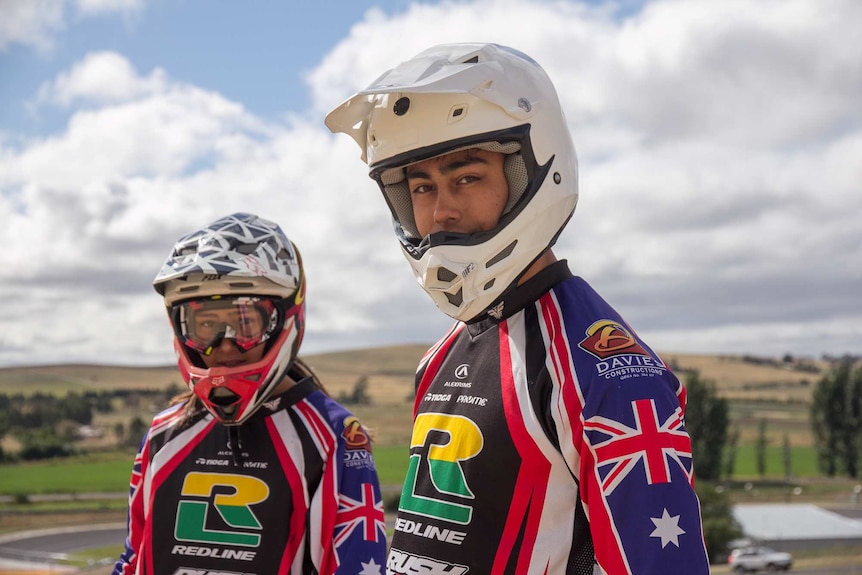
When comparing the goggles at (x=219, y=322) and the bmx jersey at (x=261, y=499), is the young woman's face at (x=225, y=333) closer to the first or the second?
the goggles at (x=219, y=322)

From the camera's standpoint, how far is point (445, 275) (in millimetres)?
3119

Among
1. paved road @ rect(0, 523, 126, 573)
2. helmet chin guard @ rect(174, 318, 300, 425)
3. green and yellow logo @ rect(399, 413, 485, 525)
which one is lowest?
paved road @ rect(0, 523, 126, 573)

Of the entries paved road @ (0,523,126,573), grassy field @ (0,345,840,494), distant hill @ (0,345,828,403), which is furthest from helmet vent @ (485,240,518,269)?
distant hill @ (0,345,828,403)

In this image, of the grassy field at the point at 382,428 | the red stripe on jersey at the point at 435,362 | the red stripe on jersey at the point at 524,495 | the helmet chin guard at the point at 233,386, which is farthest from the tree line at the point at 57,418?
the red stripe on jersey at the point at 524,495

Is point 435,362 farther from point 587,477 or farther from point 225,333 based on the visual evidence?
point 225,333

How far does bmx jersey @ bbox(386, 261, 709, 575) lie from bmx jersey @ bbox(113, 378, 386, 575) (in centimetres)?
173

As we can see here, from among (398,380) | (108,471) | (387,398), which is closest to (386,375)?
(398,380)

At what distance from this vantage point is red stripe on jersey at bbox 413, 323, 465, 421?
11.7 feet

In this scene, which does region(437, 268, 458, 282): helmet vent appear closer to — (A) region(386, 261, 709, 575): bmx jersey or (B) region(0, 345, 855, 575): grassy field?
(A) region(386, 261, 709, 575): bmx jersey

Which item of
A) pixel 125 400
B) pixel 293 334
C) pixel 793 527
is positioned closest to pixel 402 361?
pixel 125 400

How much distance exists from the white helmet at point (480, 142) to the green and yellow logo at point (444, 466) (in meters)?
0.42

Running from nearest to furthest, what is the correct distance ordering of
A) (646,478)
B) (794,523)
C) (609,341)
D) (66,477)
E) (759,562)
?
(646,478) < (609,341) < (759,562) < (794,523) < (66,477)

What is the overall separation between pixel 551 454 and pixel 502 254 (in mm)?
771

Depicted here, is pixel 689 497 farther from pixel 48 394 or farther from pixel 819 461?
pixel 48 394
